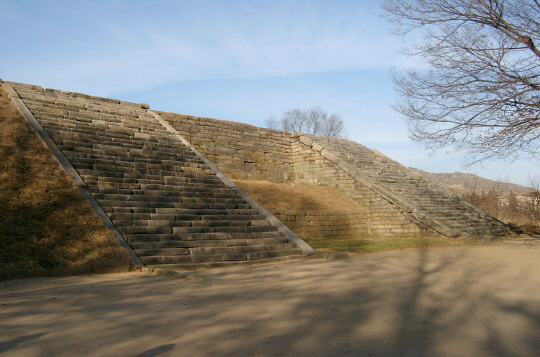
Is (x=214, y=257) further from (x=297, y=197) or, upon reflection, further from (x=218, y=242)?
(x=297, y=197)

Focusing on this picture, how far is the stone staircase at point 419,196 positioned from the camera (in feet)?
47.7

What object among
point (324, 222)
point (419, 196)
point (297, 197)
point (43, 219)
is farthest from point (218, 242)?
point (419, 196)

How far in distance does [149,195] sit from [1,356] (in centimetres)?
692

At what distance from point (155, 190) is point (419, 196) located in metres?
10.4

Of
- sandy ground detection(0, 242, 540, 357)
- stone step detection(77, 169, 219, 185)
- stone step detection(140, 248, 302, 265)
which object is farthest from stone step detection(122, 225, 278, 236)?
stone step detection(77, 169, 219, 185)

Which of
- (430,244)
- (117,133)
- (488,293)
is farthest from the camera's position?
(117,133)

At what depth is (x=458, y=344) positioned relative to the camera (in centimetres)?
360

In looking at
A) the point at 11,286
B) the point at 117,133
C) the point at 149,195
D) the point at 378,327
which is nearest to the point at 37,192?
the point at 149,195

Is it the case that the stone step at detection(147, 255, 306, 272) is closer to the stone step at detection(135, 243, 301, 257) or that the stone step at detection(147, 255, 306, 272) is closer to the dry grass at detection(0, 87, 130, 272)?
the stone step at detection(135, 243, 301, 257)

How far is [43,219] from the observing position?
26.8ft

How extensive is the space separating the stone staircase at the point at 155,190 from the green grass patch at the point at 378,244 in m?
1.78

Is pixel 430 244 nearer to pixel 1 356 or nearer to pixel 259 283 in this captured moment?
pixel 259 283

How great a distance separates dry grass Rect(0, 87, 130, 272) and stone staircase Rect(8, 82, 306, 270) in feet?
1.65

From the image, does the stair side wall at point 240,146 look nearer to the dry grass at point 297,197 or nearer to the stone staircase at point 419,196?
the stone staircase at point 419,196
